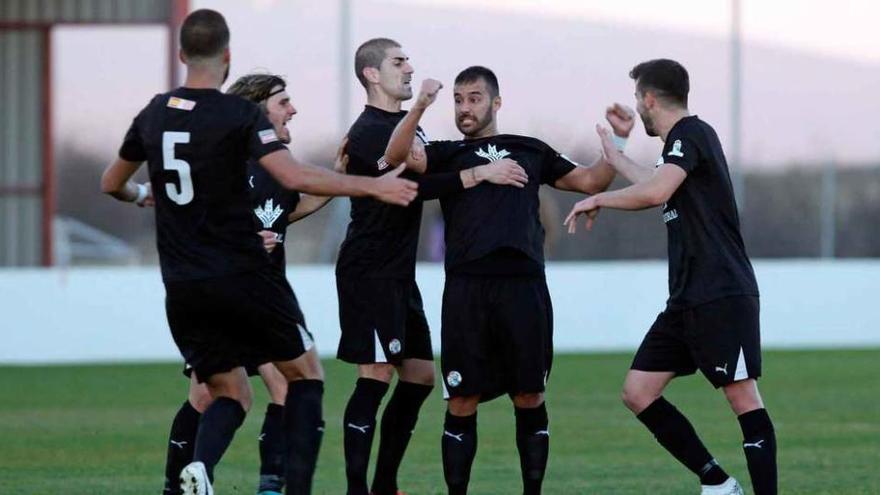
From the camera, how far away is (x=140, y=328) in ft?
65.0

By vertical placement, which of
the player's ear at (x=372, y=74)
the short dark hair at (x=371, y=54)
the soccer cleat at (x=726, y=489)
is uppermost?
the short dark hair at (x=371, y=54)

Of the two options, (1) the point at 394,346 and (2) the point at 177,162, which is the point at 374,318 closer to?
(1) the point at 394,346

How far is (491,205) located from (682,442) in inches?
56.8

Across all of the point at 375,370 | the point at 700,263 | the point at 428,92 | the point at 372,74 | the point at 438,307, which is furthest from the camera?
the point at 438,307

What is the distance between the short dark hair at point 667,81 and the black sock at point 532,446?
159cm

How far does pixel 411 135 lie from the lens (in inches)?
319

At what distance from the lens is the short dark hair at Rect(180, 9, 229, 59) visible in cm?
725

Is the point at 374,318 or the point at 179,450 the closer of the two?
the point at 179,450

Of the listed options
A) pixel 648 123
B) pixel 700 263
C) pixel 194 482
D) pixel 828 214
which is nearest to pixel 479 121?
pixel 648 123

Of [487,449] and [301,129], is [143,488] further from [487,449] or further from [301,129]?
[301,129]

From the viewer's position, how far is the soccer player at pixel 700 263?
799 centimetres

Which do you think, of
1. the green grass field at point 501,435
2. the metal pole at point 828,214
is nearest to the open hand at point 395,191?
the green grass field at point 501,435

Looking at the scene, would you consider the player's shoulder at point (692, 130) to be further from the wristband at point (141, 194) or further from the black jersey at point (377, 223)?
the wristband at point (141, 194)

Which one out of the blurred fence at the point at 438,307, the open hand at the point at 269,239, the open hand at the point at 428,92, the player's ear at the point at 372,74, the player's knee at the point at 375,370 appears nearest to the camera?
the open hand at the point at 428,92
